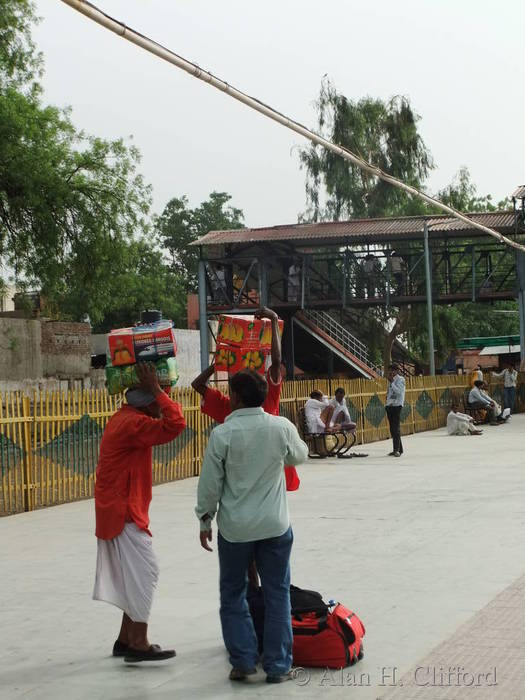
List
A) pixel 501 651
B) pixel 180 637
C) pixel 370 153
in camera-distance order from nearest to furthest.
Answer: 1. pixel 501 651
2. pixel 180 637
3. pixel 370 153

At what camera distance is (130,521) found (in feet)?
18.7

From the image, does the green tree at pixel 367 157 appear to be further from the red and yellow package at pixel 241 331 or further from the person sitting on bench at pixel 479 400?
the red and yellow package at pixel 241 331

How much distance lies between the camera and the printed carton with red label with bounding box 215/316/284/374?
6.68 metres

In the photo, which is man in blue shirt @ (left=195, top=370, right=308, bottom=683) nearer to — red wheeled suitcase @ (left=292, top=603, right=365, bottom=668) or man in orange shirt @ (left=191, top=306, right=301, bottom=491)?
red wheeled suitcase @ (left=292, top=603, right=365, bottom=668)

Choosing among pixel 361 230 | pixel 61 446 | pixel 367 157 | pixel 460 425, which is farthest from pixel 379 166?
pixel 61 446

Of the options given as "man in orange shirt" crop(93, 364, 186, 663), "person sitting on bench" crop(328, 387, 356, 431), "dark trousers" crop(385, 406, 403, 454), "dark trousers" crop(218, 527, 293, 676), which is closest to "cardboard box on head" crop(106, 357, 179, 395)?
"man in orange shirt" crop(93, 364, 186, 663)

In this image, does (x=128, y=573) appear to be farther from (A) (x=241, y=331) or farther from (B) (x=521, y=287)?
(B) (x=521, y=287)

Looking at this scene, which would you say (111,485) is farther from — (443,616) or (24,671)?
(443,616)

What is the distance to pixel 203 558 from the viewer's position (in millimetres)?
8852

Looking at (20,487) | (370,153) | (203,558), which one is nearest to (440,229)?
(370,153)

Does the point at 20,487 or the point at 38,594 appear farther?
the point at 20,487

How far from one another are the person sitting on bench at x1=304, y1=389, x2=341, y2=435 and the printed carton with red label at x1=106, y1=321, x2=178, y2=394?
43.0 ft

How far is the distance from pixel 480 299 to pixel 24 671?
34005 mm

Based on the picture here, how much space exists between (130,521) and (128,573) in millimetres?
278
